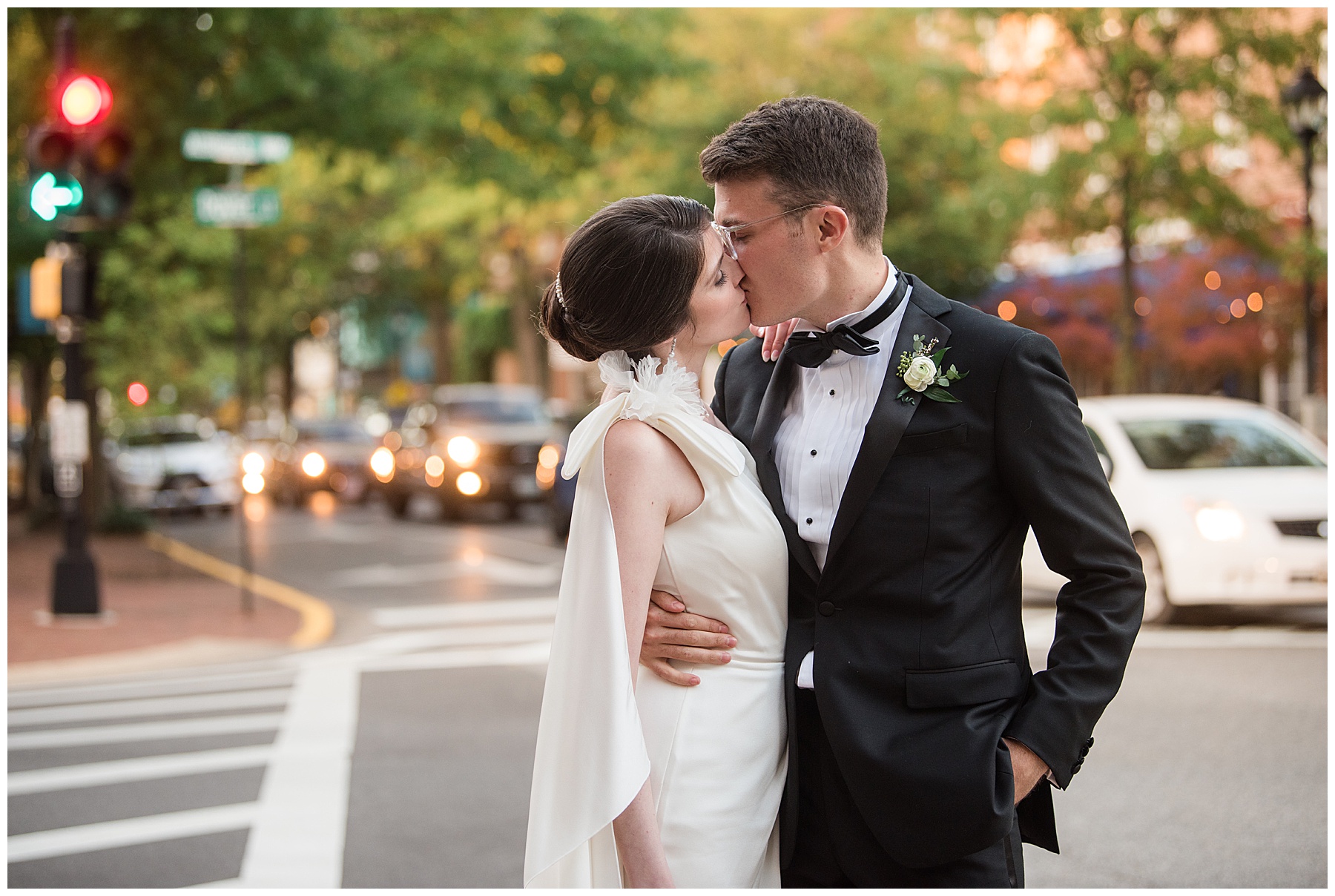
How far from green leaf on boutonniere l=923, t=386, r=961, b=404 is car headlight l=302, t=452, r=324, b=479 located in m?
29.7

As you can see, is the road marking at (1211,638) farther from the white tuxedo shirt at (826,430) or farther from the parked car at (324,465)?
the parked car at (324,465)

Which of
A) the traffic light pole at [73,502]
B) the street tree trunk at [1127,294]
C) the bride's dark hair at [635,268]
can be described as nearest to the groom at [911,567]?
the bride's dark hair at [635,268]

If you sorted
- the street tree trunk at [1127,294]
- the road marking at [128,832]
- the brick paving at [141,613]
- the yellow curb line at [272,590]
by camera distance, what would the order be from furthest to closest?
the street tree trunk at [1127,294] → the yellow curb line at [272,590] → the brick paving at [141,613] → the road marking at [128,832]

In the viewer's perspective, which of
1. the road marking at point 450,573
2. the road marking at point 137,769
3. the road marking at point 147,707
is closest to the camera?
the road marking at point 137,769

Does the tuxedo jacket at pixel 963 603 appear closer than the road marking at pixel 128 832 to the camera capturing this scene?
Yes

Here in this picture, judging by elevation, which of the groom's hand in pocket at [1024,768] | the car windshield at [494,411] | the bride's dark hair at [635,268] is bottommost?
the car windshield at [494,411]

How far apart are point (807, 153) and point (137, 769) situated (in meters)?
5.77

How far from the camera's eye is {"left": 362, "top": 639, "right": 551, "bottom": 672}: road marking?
9742mm

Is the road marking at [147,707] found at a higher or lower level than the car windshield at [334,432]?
lower

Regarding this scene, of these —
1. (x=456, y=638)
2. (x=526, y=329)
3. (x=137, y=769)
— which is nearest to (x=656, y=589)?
(x=137, y=769)

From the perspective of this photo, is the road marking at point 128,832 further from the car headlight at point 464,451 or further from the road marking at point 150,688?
the car headlight at point 464,451

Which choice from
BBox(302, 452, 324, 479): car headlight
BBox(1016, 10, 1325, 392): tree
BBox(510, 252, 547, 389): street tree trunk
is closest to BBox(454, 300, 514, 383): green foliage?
BBox(510, 252, 547, 389): street tree trunk

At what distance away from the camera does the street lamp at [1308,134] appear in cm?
1519

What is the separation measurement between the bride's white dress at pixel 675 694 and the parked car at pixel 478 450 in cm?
1830
